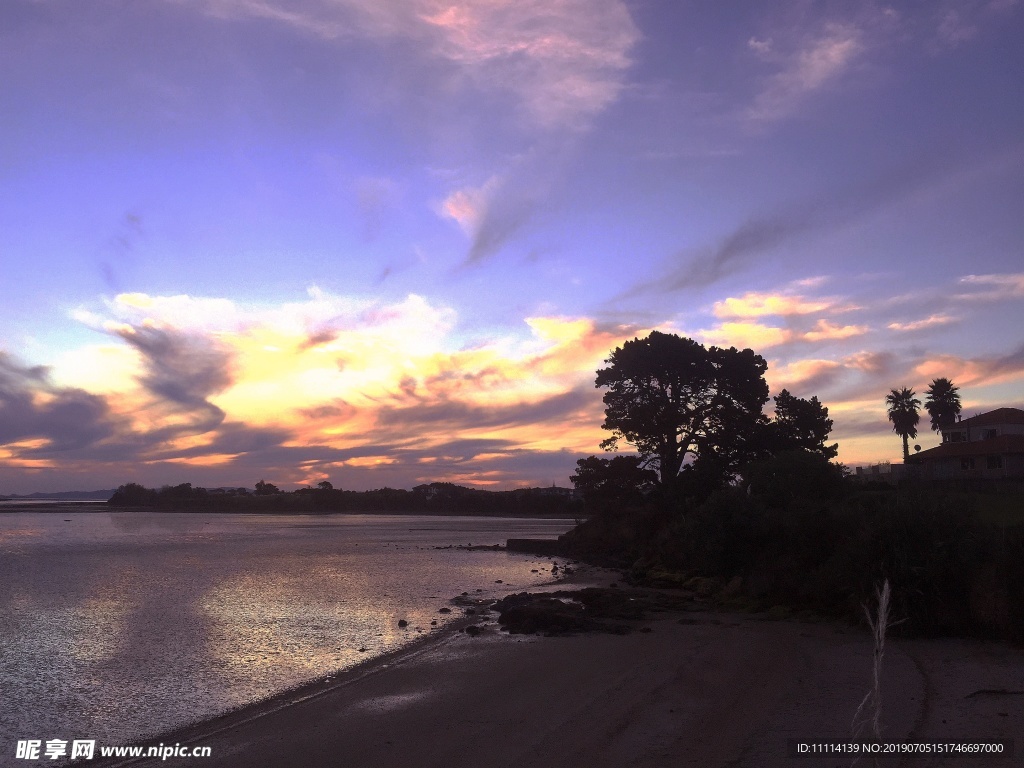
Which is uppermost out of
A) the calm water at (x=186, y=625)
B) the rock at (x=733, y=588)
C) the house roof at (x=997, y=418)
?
the house roof at (x=997, y=418)

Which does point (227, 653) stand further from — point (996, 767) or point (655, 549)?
point (655, 549)

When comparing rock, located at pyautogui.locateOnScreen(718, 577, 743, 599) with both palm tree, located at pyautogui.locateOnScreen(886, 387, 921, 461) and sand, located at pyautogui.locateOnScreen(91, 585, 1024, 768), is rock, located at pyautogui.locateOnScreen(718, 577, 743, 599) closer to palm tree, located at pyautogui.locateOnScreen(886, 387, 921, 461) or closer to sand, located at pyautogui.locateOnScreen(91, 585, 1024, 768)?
sand, located at pyautogui.locateOnScreen(91, 585, 1024, 768)

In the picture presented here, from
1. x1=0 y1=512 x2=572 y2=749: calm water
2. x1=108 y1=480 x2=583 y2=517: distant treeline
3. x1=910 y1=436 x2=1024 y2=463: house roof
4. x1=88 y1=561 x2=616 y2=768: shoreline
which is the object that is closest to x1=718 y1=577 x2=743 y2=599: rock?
x1=88 y1=561 x2=616 y2=768: shoreline

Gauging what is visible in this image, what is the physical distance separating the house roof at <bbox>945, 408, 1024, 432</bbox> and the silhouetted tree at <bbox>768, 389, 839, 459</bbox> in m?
20.5

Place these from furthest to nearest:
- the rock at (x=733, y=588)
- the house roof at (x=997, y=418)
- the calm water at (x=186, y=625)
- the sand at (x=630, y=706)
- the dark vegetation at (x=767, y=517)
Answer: the house roof at (x=997, y=418), the rock at (x=733, y=588), the dark vegetation at (x=767, y=517), the calm water at (x=186, y=625), the sand at (x=630, y=706)

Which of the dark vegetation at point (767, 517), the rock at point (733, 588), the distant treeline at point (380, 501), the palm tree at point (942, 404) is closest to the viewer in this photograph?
the dark vegetation at point (767, 517)

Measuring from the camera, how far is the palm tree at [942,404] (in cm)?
7844

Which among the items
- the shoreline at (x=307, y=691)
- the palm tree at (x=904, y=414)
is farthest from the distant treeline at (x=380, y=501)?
the shoreline at (x=307, y=691)

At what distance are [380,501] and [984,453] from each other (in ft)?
485

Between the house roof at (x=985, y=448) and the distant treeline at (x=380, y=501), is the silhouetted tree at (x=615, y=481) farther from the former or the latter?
the distant treeline at (x=380, y=501)

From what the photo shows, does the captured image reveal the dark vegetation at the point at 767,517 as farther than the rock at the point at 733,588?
No

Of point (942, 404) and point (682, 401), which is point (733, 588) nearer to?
point (682, 401)

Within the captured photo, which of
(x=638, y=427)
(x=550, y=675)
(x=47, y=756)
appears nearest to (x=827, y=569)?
(x=550, y=675)

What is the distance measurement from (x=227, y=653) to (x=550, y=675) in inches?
347
